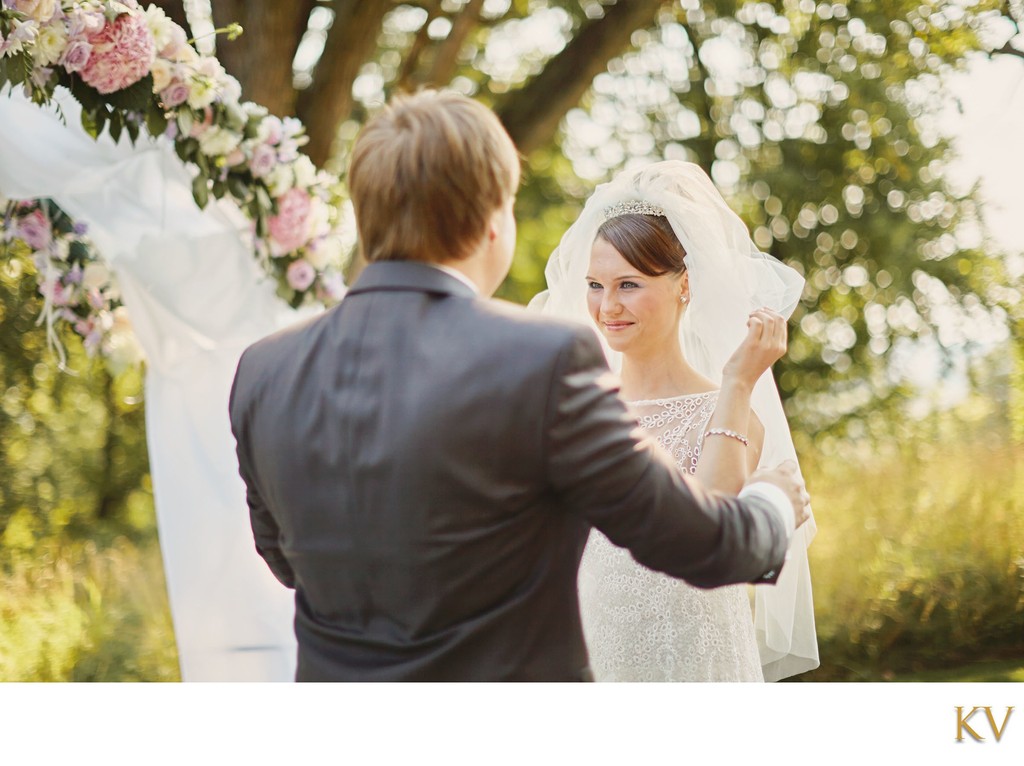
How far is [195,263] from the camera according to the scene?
12.2 ft

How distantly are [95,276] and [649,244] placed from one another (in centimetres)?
257

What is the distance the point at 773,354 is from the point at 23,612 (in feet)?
16.2

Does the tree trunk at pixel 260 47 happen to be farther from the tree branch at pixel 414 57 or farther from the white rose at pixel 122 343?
the tree branch at pixel 414 57

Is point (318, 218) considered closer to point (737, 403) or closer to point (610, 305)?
point (610, 305)

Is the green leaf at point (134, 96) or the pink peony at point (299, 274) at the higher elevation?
the green leaf at point (134, 96)

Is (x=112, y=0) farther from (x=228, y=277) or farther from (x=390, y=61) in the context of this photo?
(x=390, y=61)

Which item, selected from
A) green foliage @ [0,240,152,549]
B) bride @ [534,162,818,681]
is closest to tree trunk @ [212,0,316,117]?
green foliage @ [0,240,152,549]

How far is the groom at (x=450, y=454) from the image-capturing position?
1320 millimetres

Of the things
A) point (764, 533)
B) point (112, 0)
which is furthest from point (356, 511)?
point (112, 0)

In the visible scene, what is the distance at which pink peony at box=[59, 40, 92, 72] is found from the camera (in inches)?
115

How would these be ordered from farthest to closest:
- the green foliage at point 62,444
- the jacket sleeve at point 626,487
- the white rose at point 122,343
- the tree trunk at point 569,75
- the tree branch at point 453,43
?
1. the green foliage at point 62,444
2. the tree branch at point 453,43
3. the tree trunk at point 569,75
4. the white rose at point 122,343
5. the jacket sleeve at point 626,487

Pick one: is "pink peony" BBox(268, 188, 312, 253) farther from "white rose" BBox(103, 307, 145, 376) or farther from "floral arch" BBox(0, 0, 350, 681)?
"white rose" BBox(103, 307, 145, 376)

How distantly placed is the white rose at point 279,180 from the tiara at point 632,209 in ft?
4.91
